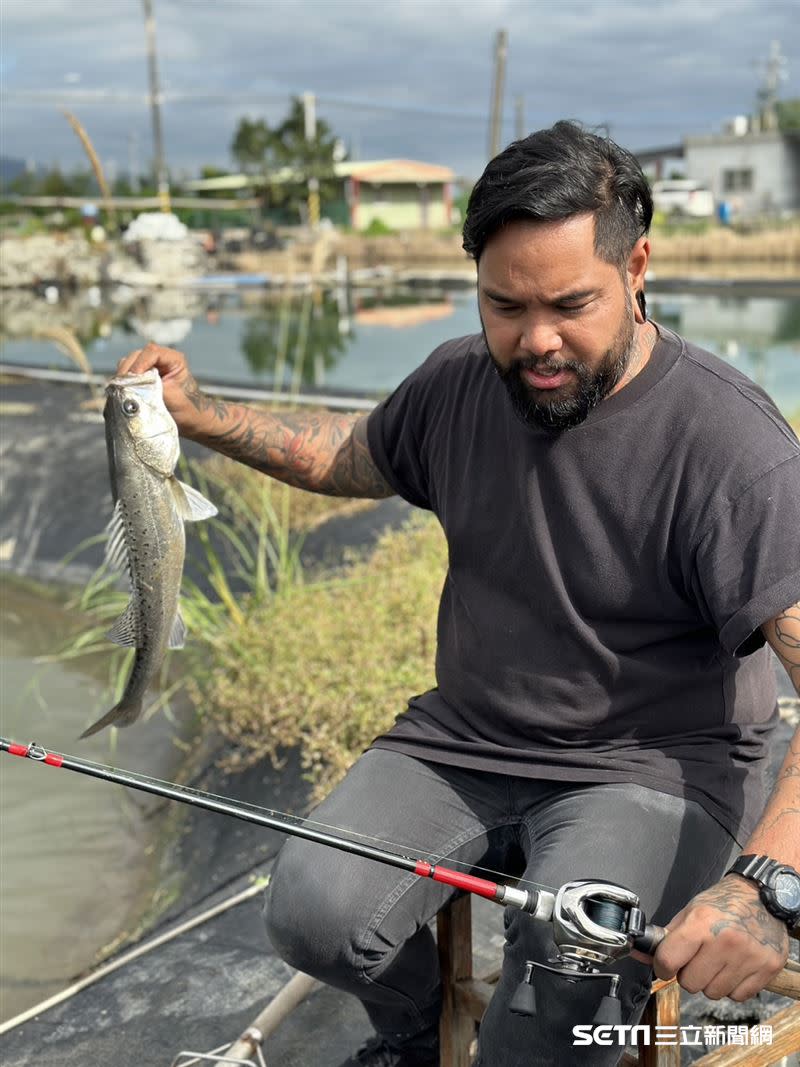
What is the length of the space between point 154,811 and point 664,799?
3.42 metres

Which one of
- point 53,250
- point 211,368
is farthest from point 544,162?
point 53,250

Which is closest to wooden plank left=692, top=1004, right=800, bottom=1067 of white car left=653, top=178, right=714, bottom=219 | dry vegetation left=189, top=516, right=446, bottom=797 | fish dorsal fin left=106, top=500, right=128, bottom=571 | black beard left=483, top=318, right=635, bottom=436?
black beard left=483, top=318, right=635, bottom=436

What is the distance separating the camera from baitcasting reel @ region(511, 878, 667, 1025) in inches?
74.4

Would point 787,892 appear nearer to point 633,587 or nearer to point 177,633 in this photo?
point 633,587

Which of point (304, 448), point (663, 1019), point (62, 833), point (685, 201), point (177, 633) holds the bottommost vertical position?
point (62, 833)

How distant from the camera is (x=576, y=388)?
235cm

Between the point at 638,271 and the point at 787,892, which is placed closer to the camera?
the point at 787,892

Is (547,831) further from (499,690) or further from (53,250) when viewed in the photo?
(53,250)

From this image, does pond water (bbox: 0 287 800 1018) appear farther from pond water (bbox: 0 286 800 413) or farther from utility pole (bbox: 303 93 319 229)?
utility pole (bbox: 303 93 319 229)

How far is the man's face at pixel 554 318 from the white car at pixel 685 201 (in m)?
37.7

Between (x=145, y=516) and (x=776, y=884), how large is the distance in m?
1.53

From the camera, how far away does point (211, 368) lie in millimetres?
18000

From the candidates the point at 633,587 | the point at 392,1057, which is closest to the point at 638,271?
the point at 633,587

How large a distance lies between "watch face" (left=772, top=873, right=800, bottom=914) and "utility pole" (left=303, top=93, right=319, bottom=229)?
142 ft
